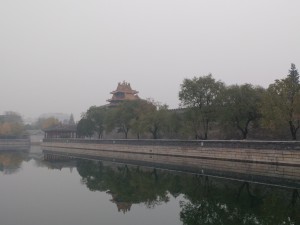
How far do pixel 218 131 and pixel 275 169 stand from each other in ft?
65.2

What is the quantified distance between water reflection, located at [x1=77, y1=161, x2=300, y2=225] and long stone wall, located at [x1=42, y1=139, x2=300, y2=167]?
17.1ft

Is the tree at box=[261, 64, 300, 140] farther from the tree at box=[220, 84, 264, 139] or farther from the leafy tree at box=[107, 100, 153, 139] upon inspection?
the leafy tree at box=[107, 100, 153, 139]

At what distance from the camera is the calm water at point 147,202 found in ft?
48.0

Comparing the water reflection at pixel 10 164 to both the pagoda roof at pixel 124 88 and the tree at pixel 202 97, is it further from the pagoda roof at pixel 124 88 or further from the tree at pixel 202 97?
the pagoda roof at pixel 124 88

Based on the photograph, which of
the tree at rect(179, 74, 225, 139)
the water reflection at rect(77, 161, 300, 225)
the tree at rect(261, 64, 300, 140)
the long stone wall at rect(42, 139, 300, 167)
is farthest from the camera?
the tree at rect(179, 74, 225, 139)

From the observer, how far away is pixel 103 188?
2317cm

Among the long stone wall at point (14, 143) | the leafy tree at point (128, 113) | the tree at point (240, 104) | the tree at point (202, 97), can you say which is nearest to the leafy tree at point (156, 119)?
the leafy tree at point (128, 113)

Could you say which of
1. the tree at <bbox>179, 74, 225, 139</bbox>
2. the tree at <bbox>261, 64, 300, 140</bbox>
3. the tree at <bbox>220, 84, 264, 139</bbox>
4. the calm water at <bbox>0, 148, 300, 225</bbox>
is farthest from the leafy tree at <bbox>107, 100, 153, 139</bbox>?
the calm water at <bbox>0, 148, 300, 225</bbox>

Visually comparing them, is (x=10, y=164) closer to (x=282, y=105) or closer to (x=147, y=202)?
(x=147, y=202)

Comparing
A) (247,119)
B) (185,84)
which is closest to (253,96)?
(247,119)

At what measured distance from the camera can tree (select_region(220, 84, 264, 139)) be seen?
3494 cm

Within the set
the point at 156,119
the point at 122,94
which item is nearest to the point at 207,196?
the point at 156,119

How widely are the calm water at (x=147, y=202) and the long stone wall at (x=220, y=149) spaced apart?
17.3 feet

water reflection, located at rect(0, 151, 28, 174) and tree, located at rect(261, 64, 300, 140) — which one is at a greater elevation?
tree, located at rect(261, 64, 300, 140)
